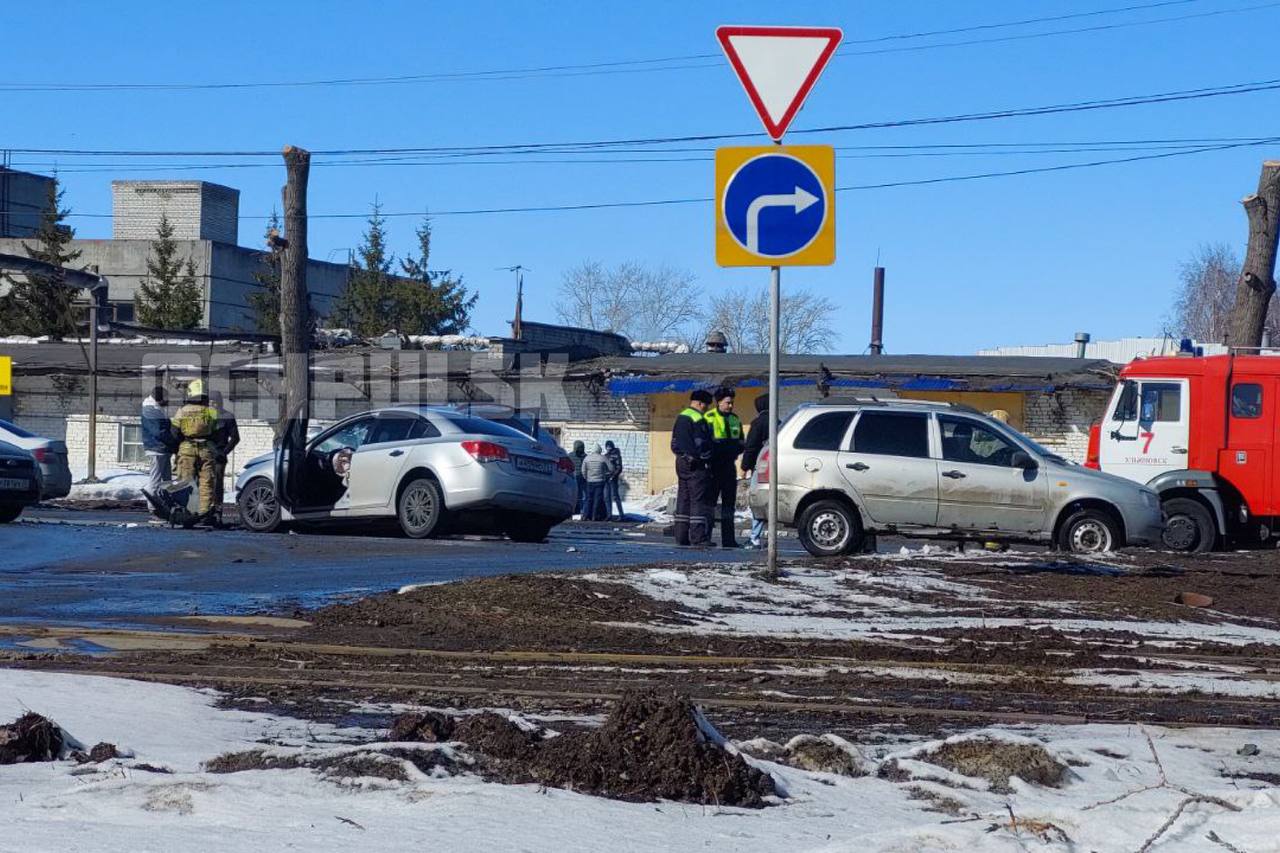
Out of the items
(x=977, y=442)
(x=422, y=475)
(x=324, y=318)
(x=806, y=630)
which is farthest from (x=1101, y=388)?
(x=324, y=318)

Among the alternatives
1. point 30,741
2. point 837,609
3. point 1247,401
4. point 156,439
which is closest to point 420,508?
point 156,439

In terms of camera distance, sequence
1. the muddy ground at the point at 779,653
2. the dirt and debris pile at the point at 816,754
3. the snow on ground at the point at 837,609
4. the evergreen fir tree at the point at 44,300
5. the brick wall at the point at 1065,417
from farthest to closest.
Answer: the evergreen fir tree at the point at 44,300, the brick wall at the point at 1065,417, the snow on ground at the point at 837,609, the muddy ground at the point at 779,653, the dirt and debris pile at the point at 816,754

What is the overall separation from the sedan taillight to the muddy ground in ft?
19.1

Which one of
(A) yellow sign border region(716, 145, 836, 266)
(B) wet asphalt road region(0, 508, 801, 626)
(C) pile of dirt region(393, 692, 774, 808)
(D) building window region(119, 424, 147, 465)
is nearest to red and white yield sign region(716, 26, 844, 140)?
(A) yellow sign border region(716, 145, 836, 266)

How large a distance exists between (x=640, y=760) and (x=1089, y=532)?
13.1m

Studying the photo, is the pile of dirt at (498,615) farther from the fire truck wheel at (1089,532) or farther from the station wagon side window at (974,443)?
the fire truck wheel at (1089,532)

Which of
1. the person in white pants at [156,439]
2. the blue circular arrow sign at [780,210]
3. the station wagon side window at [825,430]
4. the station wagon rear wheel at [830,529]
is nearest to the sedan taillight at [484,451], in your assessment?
the station wagon side window at [825,430]

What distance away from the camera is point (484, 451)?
16.9 metres

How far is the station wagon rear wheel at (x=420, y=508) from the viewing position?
17000 mm

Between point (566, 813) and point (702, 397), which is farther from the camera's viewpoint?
point (702, 397)

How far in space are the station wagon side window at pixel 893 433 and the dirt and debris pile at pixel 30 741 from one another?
12.4m

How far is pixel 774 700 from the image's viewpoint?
21.0 feet

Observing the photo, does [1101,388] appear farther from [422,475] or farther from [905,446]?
[422,475]

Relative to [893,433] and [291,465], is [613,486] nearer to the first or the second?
[291,465]
